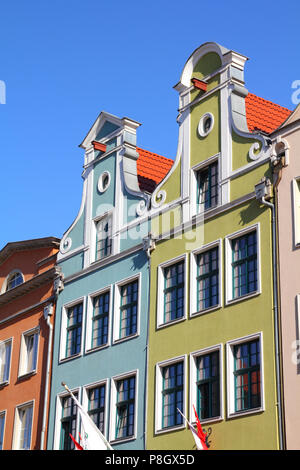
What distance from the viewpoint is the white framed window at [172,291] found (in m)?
30.3

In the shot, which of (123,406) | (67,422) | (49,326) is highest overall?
(49,326)

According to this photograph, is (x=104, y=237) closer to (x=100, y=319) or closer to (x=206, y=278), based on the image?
(x=100, y=319)

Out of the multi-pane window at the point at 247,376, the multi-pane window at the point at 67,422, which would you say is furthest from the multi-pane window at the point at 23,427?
the multi-pane window at the point at 247,376

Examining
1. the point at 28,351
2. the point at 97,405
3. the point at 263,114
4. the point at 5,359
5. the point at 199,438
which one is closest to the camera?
the point at 199,438

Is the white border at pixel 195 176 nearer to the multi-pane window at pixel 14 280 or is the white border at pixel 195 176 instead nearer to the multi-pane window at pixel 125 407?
the multi-pane window at pixel 125 407

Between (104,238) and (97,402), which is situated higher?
(104,238)

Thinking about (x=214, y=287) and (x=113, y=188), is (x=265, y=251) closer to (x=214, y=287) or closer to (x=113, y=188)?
(x=214, y=287)

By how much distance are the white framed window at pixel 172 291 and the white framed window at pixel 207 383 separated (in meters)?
1.70

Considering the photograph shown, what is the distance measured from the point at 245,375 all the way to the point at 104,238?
9659mm

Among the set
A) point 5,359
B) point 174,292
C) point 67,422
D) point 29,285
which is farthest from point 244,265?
point 5,359

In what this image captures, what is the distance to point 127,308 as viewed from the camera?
3262cm

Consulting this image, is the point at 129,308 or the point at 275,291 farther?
the point at 129,308

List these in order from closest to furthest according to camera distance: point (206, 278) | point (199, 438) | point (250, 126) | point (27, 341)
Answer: point (199, 438), point (206, 278), point (250, 126), point (27, 341)
